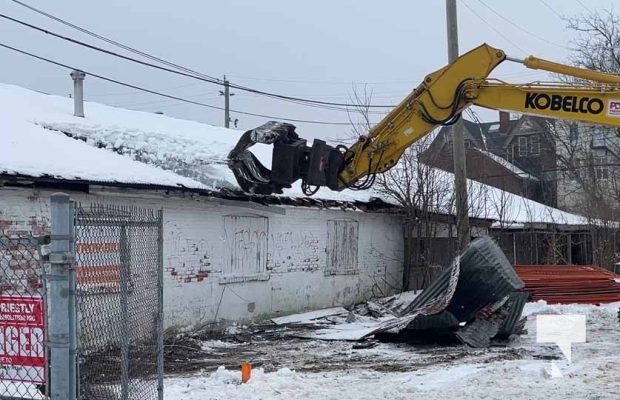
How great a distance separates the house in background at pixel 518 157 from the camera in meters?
43.4

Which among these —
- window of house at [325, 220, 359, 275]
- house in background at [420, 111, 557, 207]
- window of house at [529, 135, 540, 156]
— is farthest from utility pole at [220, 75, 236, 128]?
window of house at [325, 220, 359, 275]

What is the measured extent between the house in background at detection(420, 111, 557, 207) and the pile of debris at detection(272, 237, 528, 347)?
24352 millimetres

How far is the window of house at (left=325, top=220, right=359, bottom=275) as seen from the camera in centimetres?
1939

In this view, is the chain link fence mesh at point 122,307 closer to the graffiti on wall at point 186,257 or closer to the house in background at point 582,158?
the graffiti on wall at point 186,257

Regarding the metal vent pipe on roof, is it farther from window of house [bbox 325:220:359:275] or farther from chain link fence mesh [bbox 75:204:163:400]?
chain link fence mesh [bbox 75:204:163:400]

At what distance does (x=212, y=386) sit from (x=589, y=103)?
6.48 metres

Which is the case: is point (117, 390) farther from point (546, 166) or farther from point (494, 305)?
point (546, 166)

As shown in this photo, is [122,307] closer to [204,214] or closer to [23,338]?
[23,338]

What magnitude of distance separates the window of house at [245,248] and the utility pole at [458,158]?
16.4 feet

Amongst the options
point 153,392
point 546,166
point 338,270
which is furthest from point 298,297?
point 546,166

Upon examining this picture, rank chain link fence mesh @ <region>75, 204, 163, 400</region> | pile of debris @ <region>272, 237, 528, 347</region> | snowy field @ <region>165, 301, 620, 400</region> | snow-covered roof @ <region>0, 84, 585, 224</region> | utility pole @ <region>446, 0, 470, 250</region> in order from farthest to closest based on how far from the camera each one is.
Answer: utility pole @ <region>446, 0, 470, 250</region> < pile of debris @ <region>272, 237, 528, 347</region> < snow-covered roof @ <region>0, 84, 585, 224</region> < snowy field @ <region>165, 301, 620, 400</region> < chain link fence mesh @ <region>75, 204, 163, 400</region>

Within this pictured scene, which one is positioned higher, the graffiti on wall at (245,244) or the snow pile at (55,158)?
the snow pile at (55,158)

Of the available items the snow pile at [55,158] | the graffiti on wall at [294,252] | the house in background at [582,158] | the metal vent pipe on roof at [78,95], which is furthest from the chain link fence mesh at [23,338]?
the house in background at [582,158]

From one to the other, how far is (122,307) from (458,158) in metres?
14.1
